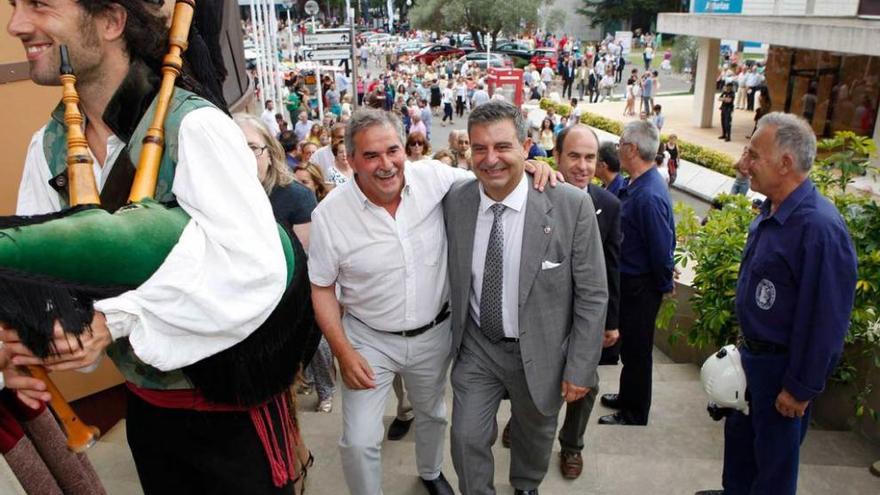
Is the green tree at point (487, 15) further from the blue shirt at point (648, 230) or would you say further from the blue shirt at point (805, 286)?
the blue shirt at point (805, 286)

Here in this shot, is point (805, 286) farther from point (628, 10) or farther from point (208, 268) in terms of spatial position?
point (628, 10)

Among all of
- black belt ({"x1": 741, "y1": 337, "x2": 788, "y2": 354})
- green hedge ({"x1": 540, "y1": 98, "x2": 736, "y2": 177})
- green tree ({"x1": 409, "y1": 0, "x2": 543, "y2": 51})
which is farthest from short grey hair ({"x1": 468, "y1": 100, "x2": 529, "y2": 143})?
green tree ({"x1": 409, "y1": 0, "x2": 543, "y2": 51})

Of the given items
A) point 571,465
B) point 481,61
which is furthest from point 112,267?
point 481,61

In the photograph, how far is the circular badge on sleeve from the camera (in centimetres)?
281

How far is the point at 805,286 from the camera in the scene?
267 cm

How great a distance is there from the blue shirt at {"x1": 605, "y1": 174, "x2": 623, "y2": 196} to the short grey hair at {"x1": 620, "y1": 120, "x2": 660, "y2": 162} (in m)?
0.33

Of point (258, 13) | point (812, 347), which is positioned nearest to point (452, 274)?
point (812, 347)

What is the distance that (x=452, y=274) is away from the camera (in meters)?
3.02

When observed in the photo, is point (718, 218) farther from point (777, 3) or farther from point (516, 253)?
point (777, 3)

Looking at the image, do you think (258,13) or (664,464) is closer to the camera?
(664,464)

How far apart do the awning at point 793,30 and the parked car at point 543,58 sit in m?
10.7

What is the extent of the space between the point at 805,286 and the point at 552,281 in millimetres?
1026

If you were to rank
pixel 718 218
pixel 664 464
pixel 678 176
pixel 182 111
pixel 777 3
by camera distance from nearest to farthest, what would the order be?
pixel 182 111 < pixel 664 464 < pixel 718 218 < pixel 678 176 < pixel 777 3

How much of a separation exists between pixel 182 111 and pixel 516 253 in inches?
67.9
